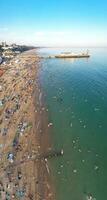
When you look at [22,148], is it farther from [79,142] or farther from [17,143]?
[79,142]

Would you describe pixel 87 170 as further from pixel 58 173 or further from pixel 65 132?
pixel 65 132

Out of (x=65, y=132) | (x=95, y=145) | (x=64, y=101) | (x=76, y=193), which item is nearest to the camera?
(x=76, y=193)

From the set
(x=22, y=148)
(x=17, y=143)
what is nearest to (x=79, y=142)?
(x=22, y=148)

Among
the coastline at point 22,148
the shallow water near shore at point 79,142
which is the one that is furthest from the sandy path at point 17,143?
the shallow water near shore at point 79,142

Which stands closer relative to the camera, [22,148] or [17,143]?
[22,148]

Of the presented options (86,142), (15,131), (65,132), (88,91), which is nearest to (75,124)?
(65,132)

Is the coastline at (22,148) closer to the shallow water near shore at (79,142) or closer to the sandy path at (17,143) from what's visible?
the sandy path at (17,143)

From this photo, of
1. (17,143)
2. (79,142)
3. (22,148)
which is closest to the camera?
(22,148)

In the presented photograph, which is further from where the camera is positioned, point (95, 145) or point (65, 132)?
point (65, 132)

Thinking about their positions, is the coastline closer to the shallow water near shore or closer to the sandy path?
the sandy path

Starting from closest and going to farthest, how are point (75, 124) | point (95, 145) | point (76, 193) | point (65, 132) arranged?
point (76, 193)
point (95, 145)
point (65, 132)
point (75, 124)

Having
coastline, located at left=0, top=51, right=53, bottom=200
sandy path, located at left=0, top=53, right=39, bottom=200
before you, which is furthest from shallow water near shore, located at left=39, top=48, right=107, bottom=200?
sandy path, located at left=0, top=53, right=39, bottom=200
